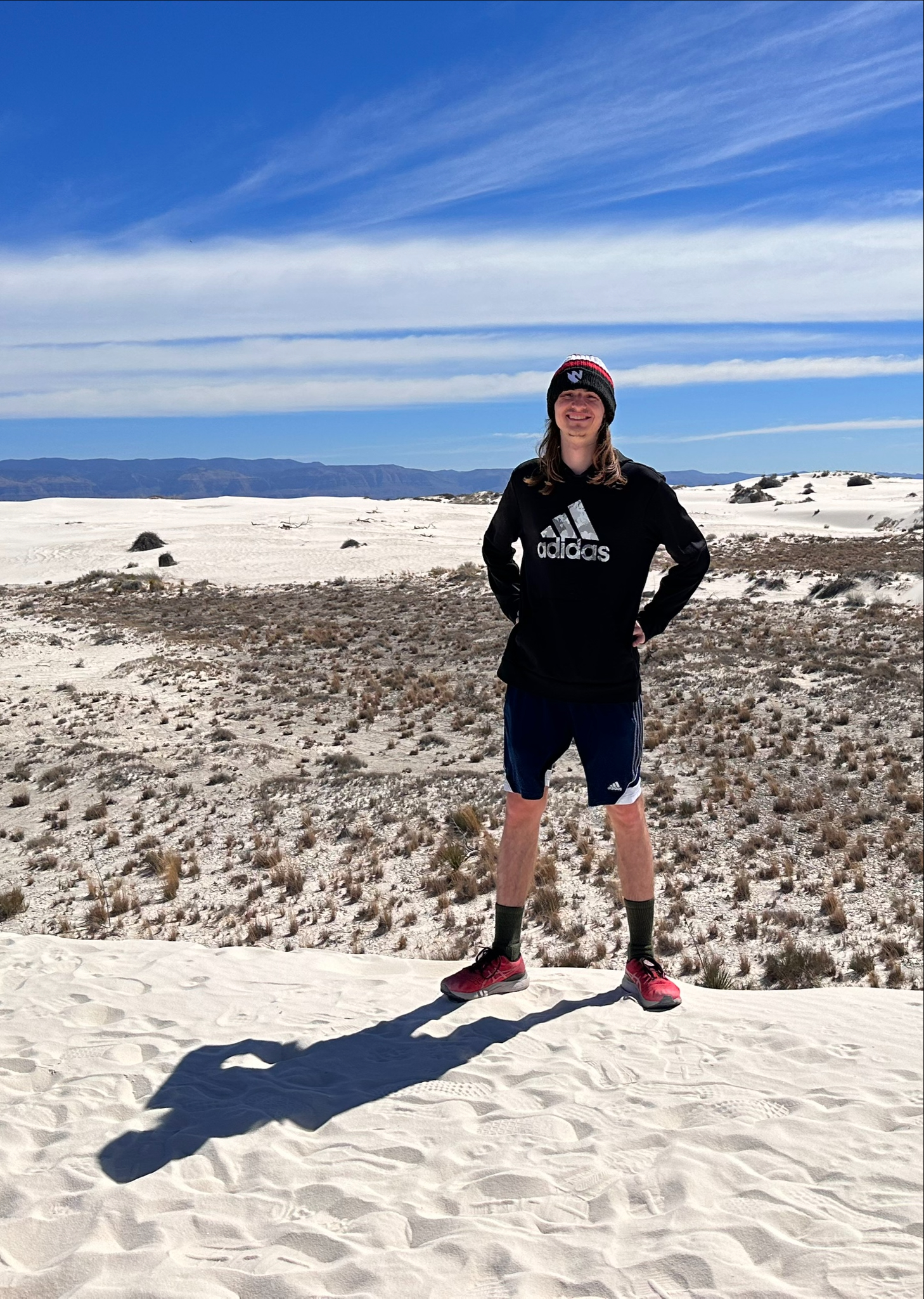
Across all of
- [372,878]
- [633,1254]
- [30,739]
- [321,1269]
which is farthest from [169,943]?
[30,739]

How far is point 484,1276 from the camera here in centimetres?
273

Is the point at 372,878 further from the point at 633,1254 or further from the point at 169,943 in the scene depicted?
the point at 633,1254

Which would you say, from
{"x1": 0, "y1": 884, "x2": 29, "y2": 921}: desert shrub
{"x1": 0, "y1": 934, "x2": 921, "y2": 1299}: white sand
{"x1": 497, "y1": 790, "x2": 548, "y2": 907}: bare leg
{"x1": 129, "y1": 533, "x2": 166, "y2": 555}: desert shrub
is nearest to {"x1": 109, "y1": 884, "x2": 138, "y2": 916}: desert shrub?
{"x1": 0, "y1": 884, "x2": 29, "y2": 921}: desert shrub

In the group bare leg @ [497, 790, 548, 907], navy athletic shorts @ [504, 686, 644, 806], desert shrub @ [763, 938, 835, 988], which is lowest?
desert shrub @ [763, 938, 835, 988]

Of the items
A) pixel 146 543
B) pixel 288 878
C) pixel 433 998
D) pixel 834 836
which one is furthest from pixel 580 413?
pixel 146 543

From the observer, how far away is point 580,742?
416 centimetres

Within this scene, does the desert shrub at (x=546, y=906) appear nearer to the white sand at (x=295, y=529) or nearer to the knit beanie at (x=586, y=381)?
the knit beanie at (x=586, y=381)

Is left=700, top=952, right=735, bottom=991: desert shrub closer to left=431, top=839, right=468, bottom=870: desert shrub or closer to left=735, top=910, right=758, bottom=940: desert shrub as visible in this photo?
left=735, top=910, right=758, bottom=940: desert shrub

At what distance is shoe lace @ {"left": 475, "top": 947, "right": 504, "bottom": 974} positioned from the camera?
4.64m

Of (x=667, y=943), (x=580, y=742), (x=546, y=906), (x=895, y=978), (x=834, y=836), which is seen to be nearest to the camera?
(x=580, y=742)

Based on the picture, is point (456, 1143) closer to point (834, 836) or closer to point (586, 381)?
point (586, 381)

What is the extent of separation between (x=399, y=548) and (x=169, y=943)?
34.9 metres

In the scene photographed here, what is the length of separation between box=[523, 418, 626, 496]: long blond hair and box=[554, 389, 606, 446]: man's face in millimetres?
69

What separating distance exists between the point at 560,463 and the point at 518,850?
1774mm
